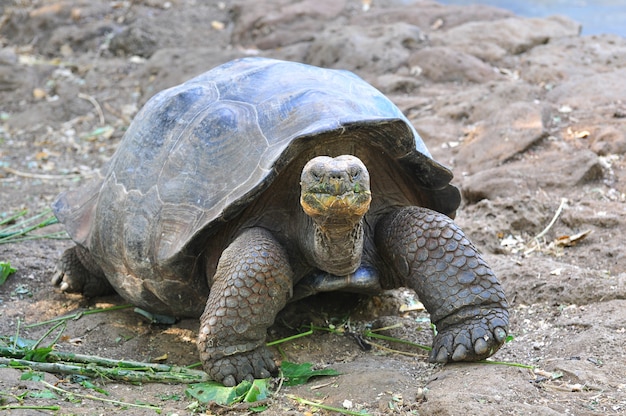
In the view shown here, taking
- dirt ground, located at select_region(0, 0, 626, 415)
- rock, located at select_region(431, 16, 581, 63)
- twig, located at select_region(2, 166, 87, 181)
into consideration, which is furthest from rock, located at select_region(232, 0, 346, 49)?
twig, located at select_region(2, 166, 87, 181)

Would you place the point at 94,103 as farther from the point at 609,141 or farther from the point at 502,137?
the point at 609,141

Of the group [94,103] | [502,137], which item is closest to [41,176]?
[94,103]

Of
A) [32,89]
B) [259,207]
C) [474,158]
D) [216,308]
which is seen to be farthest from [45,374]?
[32,89]

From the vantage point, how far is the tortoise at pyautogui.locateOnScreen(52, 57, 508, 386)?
329 centimetres

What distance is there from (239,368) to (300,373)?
25 cm

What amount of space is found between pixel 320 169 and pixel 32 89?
709 cm

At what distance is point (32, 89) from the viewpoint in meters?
9.22

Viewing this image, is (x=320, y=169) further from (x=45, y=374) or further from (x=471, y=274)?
(x=45, y=374)

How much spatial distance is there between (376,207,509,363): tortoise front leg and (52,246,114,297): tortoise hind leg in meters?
1.86

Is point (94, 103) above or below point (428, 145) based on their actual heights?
below

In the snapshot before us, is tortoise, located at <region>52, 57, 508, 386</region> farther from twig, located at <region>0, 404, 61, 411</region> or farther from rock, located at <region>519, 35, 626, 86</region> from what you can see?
rock, located at <region>519, 35, 626, 86</region>

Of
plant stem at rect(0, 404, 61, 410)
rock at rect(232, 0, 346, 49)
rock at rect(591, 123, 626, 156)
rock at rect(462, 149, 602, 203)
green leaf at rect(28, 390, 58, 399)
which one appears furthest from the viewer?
rock at rect(232, 0, 346, 49)

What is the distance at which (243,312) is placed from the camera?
10.8 ft

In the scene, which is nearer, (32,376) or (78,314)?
(32,376)
